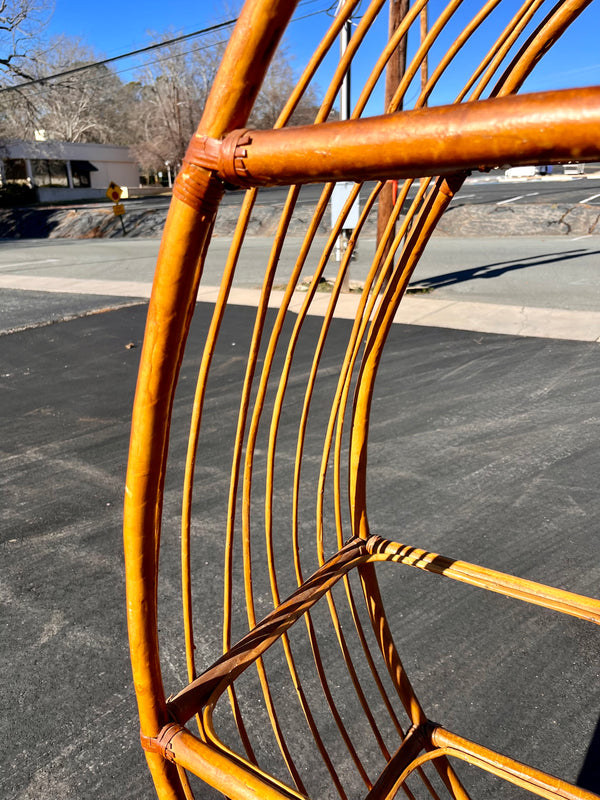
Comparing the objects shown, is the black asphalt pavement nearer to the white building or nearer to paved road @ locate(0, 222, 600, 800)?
paved road @ locate(0, 222, 600, 800)

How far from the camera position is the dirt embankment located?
16375mm

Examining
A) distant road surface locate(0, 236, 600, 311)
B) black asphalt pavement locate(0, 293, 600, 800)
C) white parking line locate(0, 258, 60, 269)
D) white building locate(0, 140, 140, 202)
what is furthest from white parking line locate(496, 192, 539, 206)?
white building locate(0, 140, 140, 202)

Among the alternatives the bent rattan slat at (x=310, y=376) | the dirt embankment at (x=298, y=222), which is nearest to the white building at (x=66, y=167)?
the dirt embankment at (x=298, y=222)

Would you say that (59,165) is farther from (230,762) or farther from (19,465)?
(230,762)

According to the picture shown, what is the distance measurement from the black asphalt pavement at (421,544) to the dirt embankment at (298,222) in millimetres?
11071

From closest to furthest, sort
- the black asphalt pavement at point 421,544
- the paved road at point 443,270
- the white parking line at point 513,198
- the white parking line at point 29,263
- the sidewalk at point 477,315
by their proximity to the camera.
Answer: the black asphalt pavement at point 421,544 → the sidewalk at point 477,315 → the paved road at point 443,270 → the white parking line at point 29,263 → the white parking line at point 513,198

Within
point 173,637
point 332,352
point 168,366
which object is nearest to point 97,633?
point 173,637

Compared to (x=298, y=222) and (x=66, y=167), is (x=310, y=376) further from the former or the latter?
(x=66, y=167)

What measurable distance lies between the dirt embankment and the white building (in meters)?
17.4

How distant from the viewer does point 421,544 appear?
331 cm

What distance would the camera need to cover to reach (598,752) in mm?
2127

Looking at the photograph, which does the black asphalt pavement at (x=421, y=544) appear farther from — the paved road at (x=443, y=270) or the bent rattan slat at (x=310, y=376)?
the paved road at (x=443, y=270)

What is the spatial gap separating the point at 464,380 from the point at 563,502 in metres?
2.25

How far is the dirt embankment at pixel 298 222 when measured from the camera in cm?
1638
